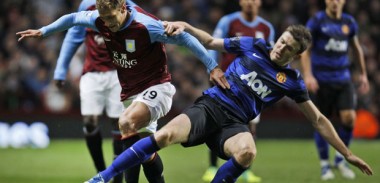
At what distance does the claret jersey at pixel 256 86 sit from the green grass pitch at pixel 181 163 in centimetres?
238

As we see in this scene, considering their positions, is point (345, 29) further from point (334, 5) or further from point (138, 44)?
point (138, 44)

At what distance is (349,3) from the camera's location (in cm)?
1869

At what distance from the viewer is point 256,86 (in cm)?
683

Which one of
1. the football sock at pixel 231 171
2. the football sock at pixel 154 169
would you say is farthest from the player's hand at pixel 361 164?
the football sock at pixel 154 169

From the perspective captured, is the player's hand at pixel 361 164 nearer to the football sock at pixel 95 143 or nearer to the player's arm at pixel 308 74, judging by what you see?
the football sock at pixel 95 143

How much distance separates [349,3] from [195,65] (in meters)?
4.51

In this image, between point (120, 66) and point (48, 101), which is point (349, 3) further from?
point (120, 66)

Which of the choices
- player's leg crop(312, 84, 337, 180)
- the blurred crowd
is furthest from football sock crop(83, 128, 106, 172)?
the blurred crowd

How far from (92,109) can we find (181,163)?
371 cm

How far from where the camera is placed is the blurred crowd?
16.3 meters

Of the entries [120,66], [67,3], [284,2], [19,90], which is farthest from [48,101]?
[120,66]

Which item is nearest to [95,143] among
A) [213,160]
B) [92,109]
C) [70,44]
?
[92,109]

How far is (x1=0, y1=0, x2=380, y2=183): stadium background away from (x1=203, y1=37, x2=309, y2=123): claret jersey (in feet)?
24.3

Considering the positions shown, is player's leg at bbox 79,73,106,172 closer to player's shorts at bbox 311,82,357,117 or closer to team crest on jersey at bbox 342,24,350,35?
player's shorts at bbox 311,82,357,117
